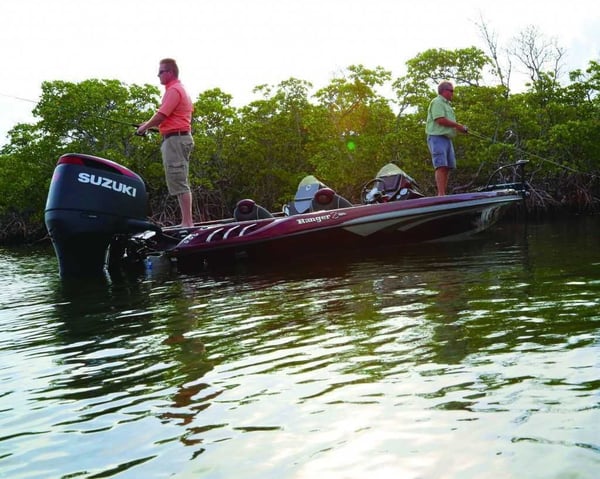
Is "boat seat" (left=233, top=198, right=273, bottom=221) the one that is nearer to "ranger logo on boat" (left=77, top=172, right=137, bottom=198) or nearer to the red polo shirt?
the red polo shirt

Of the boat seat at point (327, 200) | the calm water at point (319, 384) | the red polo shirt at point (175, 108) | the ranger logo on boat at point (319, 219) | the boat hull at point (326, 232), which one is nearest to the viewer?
the calm water at point (319, 384)

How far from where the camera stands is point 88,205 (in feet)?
22.5

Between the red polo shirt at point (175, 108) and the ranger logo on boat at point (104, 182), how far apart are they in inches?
30.0

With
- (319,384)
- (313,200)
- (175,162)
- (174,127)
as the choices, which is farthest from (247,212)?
(319,384)

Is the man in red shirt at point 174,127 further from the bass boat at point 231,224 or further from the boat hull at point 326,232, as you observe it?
the boat hull at point 326,232

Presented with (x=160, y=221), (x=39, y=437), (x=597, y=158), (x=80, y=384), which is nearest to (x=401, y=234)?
(x=80, y=384)

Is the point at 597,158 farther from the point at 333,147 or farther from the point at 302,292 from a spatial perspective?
the point at 302,292

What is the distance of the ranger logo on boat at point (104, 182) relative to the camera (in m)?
6.84

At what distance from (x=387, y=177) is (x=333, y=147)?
16.1 m

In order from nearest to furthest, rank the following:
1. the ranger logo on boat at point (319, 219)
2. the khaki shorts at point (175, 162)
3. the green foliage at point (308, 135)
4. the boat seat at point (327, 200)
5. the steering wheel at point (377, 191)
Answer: the khaki shorts at point (175, 162), the ranger logo on boat at point (319, 219), the boat seat at point (327, 200), the steering wheel at point (377, 191), the green foliage at point (308, 135)

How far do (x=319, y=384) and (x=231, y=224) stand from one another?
535 centimetres

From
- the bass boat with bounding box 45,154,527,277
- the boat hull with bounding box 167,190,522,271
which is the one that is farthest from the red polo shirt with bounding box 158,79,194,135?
the boat hull with bounding box 167,190,522,271

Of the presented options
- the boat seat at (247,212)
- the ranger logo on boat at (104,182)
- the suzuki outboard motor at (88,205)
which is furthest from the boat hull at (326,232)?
the ranger logo on boat at (104,182)

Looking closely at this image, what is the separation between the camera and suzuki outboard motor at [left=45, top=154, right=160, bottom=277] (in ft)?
22.4
